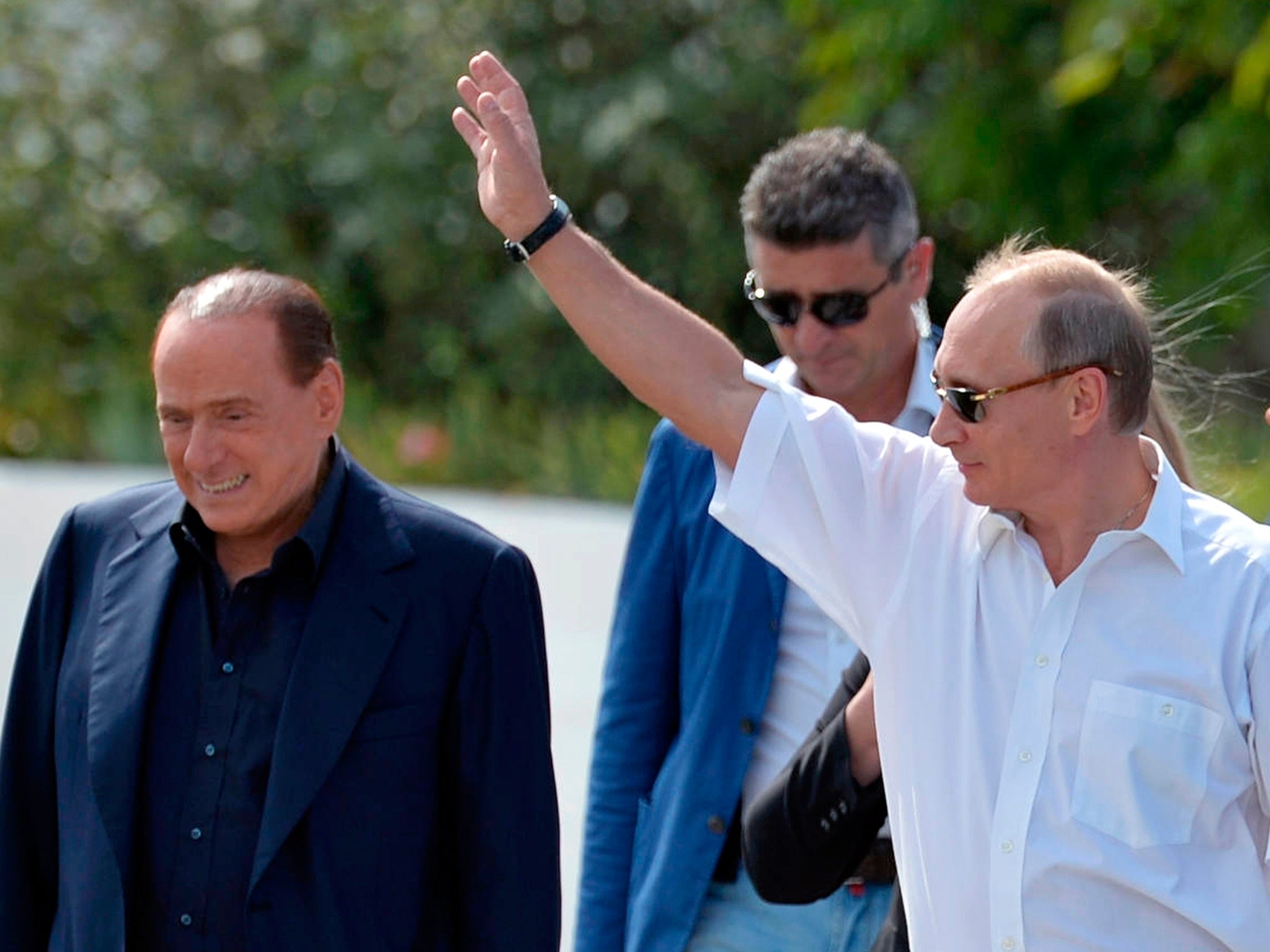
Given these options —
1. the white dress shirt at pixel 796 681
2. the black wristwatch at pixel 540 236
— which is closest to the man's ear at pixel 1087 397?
the black wristwatch at pixel 540 236

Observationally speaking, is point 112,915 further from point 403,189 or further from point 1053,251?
point 403,189

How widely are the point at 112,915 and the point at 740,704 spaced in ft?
3.42

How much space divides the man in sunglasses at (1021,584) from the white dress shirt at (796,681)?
67 cm

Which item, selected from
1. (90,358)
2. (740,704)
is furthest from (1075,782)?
(90,358)

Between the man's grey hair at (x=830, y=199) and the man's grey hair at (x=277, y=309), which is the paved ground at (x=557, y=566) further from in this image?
the man's grey hair at (x=277, y=309)

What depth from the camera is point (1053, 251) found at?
8.28ft

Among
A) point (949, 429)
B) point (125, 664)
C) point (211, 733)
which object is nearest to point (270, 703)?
point (211, 733)

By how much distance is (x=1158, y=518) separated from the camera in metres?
→ 2.38

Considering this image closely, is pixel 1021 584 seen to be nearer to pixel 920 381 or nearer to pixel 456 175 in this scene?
pixel 920 381

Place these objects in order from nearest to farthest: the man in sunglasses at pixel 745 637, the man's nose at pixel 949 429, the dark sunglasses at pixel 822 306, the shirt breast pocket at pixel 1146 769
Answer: the shirt breast pocket at pixel 1146 769 < the man's nose at pixel 949 429 < the man in sunglasses at pixel 745 637 < the dark sunglasses at pixel 822 306

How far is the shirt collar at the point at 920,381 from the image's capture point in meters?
3.46

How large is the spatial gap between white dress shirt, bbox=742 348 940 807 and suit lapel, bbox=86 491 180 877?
99 centimetres

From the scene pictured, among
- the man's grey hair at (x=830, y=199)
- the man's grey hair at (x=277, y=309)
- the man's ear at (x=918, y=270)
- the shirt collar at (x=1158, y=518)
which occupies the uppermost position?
the man's grey hair at (x=830, y=199)

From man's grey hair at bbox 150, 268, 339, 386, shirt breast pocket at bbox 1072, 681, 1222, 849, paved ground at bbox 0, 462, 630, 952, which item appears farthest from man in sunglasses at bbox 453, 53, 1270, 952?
paved ground at bbox 0, 462, 630, 952
